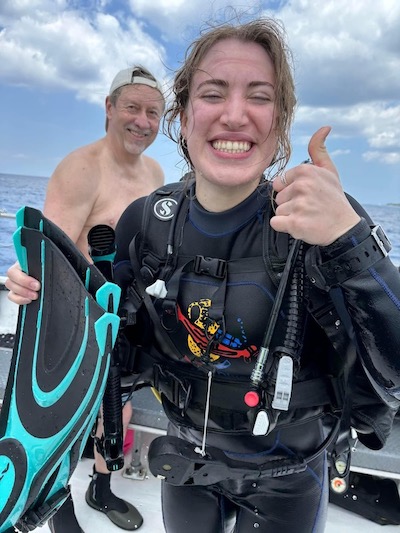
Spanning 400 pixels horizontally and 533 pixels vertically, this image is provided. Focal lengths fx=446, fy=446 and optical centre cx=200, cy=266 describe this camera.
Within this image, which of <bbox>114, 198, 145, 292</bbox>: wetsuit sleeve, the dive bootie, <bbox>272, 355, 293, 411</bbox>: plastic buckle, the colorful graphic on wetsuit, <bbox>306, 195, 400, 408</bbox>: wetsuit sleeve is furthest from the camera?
the dive bootie

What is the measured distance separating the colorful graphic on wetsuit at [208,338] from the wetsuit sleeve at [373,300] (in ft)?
0.89

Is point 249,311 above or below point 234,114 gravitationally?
below

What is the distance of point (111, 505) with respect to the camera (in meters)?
2.23

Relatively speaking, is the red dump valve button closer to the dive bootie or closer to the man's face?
the dive bootie

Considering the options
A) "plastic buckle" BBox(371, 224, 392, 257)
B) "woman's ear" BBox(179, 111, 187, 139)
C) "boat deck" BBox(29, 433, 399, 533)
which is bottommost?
"boat deck" BBox(29, 433, 399, 533)

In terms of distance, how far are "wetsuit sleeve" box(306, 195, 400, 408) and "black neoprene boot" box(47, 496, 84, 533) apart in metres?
1.77

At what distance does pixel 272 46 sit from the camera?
108 cm

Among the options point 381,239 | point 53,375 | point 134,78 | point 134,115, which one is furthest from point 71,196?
point 381,239

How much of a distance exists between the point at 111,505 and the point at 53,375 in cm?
150

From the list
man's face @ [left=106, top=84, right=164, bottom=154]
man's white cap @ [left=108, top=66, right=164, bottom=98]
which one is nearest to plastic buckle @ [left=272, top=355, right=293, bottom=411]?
man's face @ [left=106, top=84, right=164, bottom=154]

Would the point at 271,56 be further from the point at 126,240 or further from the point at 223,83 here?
the point at 126,240

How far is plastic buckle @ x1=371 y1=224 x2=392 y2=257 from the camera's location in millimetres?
835

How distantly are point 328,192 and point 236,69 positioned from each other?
0.42 meters

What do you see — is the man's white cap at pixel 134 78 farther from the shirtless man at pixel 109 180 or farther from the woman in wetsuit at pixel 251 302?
the woman in wetsuit at pixel 251 302
